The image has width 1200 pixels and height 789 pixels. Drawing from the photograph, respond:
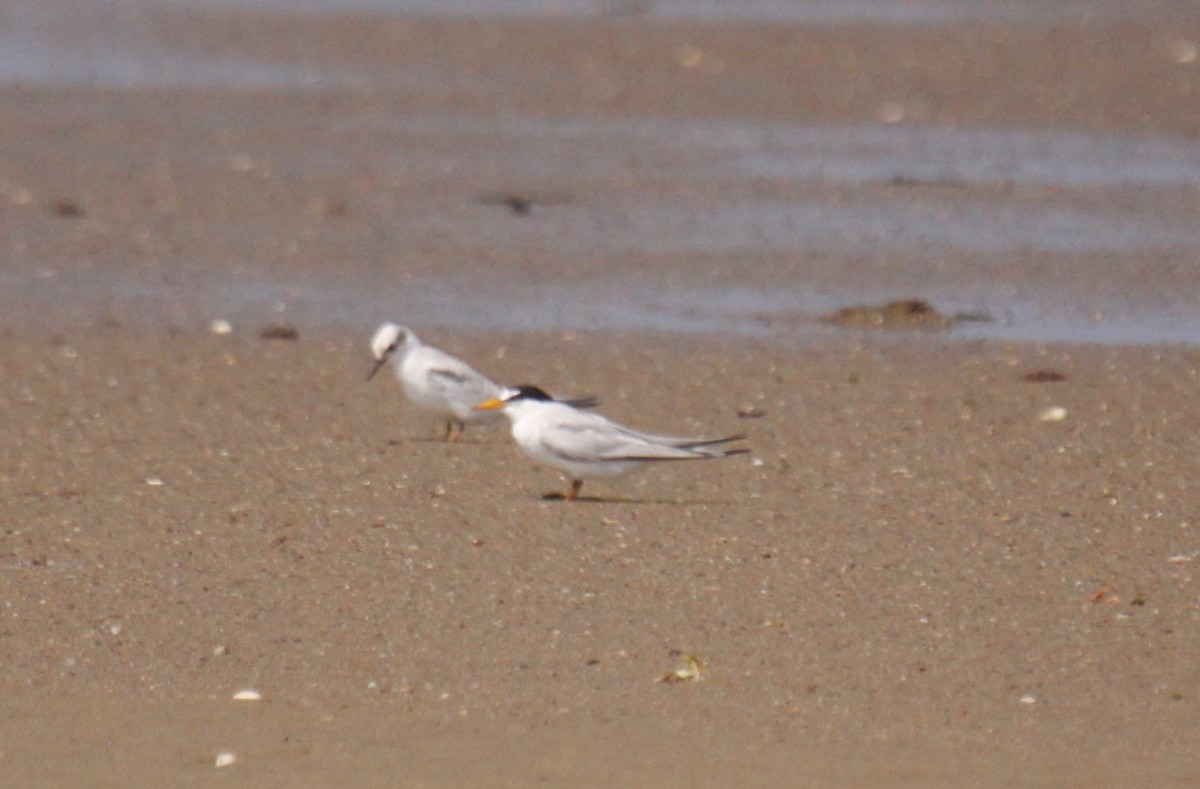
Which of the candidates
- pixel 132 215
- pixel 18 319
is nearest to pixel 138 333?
pixel 18 319

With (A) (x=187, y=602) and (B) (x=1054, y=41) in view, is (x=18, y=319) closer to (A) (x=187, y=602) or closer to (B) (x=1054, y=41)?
(A) (x=187, y=602)

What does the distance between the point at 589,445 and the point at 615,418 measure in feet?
5.35

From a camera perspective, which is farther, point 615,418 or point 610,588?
point 615,418

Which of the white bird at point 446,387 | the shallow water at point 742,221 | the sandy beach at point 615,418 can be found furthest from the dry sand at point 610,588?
the shallow water at point 742,221

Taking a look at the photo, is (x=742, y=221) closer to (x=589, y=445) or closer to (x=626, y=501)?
(x=626, y=501)

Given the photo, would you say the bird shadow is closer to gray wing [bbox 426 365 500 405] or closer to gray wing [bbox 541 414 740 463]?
gray wing [bbox 541 414 740 463]

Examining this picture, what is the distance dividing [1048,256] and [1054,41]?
9.22 m

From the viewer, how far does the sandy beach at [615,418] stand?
5.83 m

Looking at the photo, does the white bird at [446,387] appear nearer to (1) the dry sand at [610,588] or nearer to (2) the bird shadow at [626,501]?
(1) the dry sand at [610,588]

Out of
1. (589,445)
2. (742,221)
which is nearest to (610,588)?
(589,445)

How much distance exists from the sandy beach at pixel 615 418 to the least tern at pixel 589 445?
160mm

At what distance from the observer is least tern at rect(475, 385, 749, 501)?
7867 millimetres

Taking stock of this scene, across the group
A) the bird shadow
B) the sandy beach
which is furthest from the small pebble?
the bird shadow

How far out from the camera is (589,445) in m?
7.86
